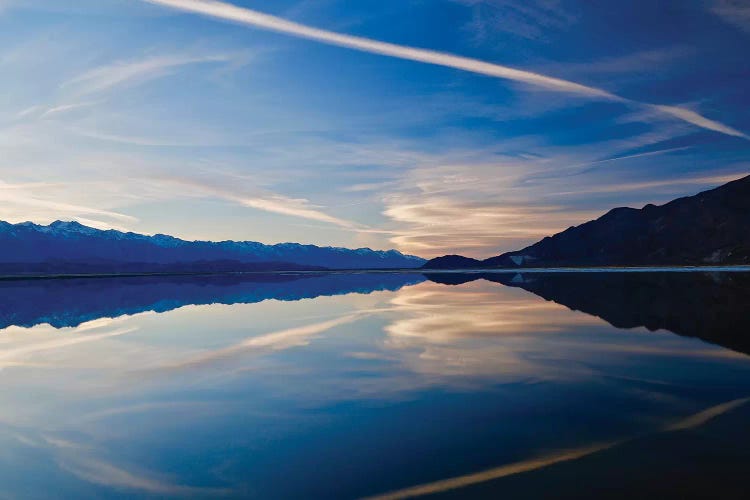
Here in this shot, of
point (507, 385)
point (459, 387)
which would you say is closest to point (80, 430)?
point (459, 387)

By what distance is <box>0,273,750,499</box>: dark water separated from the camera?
27.8 feet

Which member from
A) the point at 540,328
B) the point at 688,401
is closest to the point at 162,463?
the point at 688,401

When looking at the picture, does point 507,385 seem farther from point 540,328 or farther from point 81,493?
point 540,328

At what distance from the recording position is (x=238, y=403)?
13.7 meters

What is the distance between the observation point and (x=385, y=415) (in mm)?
12227

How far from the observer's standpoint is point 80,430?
1188cm

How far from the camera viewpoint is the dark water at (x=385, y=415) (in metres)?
8.46

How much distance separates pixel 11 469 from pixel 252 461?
4532 mm

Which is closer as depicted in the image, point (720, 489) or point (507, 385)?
point (720, 489)

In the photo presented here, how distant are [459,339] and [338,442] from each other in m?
14.6

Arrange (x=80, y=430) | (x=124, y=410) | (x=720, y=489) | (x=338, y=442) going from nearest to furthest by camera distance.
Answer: (x=720, y=489) → (x=338, y=442) → (x=80, y=430) → (x=124, y=410)

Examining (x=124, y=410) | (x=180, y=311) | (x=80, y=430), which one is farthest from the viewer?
(x=180, y=311)

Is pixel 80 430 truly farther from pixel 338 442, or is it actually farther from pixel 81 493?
pixel 338 442

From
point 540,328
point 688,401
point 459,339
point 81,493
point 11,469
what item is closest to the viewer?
point 81,493
